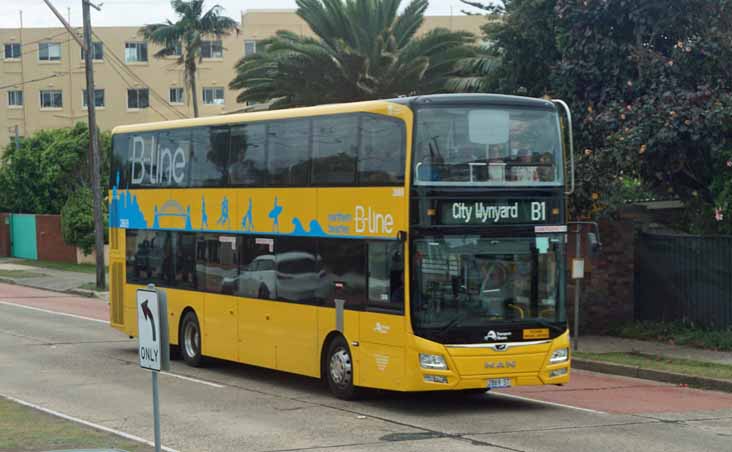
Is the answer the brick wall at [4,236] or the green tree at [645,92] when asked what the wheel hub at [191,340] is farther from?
the brick wall at [4,236]

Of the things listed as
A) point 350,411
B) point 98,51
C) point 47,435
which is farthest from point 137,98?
point 47,435

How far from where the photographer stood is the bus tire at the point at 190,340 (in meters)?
20.3

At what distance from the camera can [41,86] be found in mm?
78188

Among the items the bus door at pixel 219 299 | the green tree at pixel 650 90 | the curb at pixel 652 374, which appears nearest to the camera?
the curb at pixel 652 374

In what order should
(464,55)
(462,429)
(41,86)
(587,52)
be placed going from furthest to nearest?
1. (41,86)
2. (464,55)
3. (587,52)
4. (462,429)

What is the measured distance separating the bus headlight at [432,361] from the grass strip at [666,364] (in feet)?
17.9

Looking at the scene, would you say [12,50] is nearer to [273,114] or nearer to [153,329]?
[273,114]

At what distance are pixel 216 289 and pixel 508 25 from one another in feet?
35.6

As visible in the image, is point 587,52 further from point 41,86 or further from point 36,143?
point 41,86

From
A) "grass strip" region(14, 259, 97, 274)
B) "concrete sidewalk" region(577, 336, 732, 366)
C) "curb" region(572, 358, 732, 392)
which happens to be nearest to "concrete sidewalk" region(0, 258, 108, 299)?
"grass strip" region(14, 259, 97, 274)

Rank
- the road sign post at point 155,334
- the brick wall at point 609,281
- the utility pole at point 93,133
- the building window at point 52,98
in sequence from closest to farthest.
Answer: the road sign post at point 155,334, the brick wall at point 609,281, the utility pole at point 93,133, the building window at point 52,98

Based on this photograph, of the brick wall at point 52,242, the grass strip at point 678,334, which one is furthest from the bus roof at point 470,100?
the brick wall at point 52,242

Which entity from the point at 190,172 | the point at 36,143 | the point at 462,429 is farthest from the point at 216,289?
the point at 36,143

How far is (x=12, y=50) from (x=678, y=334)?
2535 inches
